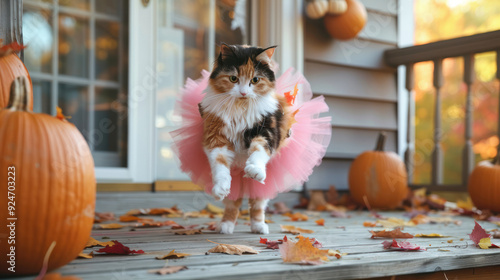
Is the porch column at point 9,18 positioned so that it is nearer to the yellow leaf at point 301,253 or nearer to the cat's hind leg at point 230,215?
the cat's hind leg at point 230,215

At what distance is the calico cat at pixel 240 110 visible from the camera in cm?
177

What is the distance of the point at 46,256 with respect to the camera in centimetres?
120

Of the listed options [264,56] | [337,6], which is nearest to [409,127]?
[337,6]

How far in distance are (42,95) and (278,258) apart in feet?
8.12

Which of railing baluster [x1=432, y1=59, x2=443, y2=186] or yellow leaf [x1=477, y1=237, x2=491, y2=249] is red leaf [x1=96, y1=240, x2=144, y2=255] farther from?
railing baluster [x1=432, y1=59, x2=443, y2=186]

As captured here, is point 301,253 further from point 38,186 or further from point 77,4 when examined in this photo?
point 77,4

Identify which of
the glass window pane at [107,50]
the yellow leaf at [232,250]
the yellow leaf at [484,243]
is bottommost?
the yellow leaf at [484,243]

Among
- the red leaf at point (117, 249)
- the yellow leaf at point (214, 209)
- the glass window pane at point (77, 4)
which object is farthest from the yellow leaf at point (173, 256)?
the glass window pane at point (77, 4)

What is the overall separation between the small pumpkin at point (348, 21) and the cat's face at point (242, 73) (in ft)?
6.12

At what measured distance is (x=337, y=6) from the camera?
11.3 feet

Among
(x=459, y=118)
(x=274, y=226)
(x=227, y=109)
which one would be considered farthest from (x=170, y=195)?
(x=459, y=118)

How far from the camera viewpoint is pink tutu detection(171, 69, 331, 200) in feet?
6.59

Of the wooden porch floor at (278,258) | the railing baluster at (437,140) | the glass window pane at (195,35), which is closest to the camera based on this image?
the wooden porch floor at (278,258)

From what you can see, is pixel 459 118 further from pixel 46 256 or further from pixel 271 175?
pixel 46 256
